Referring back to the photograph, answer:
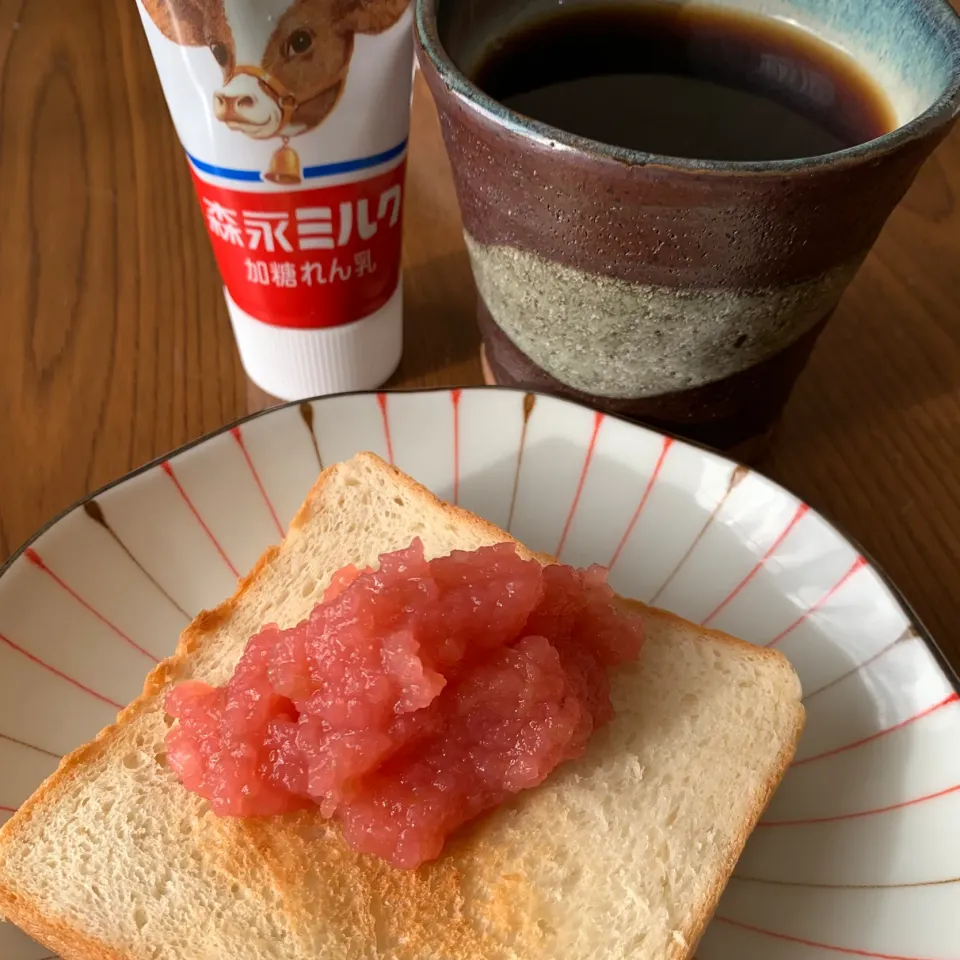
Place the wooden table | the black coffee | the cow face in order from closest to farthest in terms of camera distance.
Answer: the cow face
the black coffee
the wooden table

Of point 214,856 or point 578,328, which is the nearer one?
point 214,856

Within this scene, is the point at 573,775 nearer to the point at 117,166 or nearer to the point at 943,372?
the point at 943,372

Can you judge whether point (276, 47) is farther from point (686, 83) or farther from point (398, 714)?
point (398, 714)

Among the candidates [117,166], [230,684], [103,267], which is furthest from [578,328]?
[117,166]

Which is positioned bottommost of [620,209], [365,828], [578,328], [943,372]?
[943,372]

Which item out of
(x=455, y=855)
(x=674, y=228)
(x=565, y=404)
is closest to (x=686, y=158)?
(x=674, y=228)

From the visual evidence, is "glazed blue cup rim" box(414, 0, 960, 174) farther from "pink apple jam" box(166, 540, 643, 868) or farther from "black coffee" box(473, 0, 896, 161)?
"pink apple jam" box(166, 540, 643, 868)

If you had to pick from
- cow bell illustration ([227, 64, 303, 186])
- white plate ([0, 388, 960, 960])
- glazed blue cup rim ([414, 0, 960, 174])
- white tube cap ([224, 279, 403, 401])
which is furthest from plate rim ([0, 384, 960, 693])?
glazed blue cup rim ([414, 0, 960, 174])
